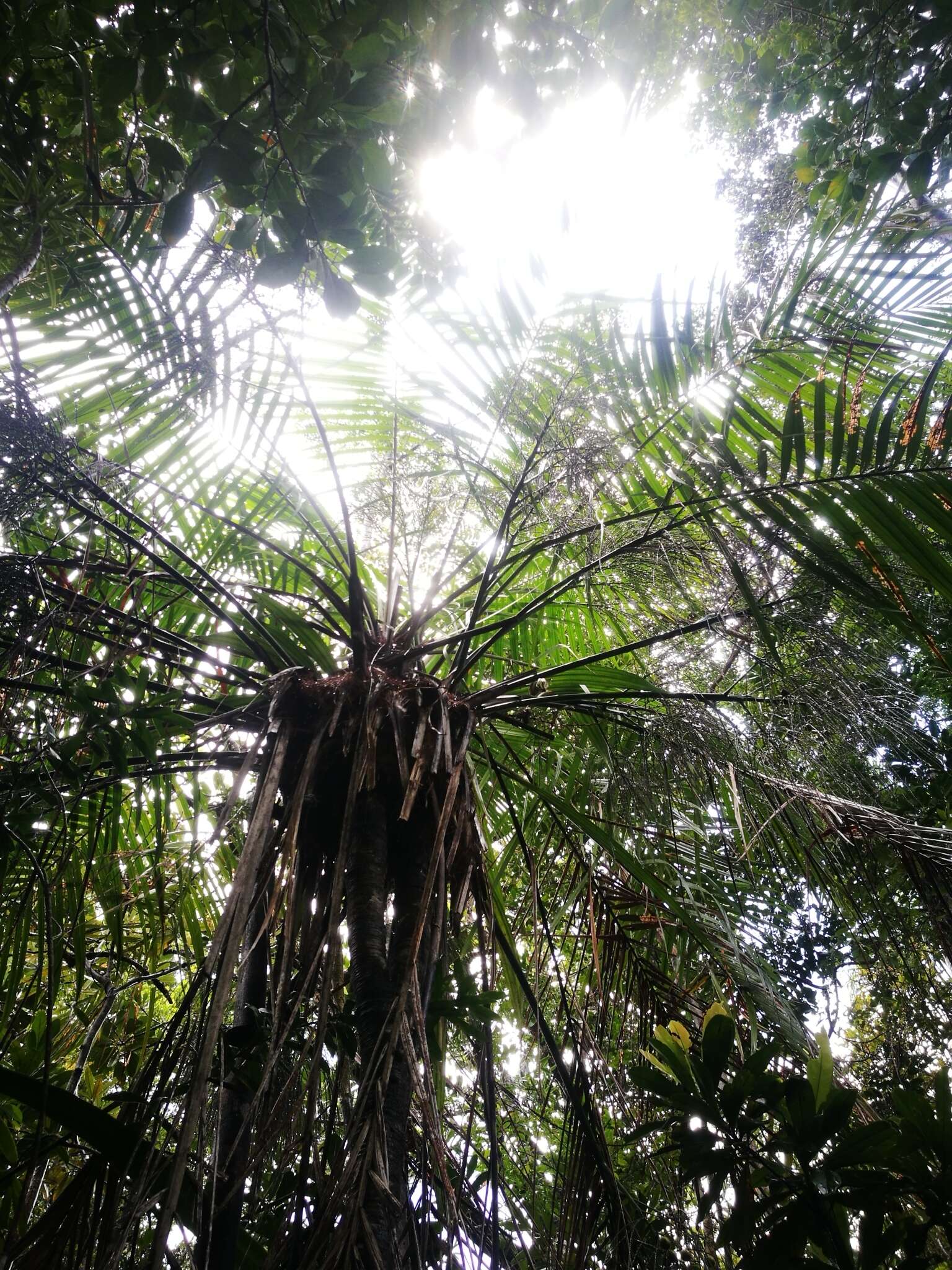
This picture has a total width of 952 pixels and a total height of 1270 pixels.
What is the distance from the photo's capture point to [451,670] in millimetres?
2008

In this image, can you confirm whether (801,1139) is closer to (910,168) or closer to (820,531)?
(820,531)

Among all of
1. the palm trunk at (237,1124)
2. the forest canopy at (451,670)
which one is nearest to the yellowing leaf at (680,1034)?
the forest canopy at (451,670)

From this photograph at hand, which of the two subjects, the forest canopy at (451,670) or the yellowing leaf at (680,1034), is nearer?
the forest canopy at (451,670)

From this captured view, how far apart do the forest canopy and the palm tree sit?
0.02m

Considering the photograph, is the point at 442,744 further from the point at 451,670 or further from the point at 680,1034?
the point at 680,1034

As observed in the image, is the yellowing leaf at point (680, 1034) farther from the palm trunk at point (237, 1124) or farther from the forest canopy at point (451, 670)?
the palm trunk at point (237, 1124)

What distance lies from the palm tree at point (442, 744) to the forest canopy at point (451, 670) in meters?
0.02

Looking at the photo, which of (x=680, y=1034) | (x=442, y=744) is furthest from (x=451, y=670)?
(x=680, y=1034)

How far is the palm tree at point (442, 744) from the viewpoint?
1.20 metres

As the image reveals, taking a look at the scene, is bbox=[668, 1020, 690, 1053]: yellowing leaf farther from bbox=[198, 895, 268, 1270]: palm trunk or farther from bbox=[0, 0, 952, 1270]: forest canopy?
bbox=[198, 895, 268, 1270]: palm trunk

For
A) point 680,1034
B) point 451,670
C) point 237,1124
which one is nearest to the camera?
point 237,1124

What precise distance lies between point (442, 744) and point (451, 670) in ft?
1.60

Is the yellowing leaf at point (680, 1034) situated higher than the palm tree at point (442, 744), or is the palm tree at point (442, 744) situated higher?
the palm tree at point (442, 744)

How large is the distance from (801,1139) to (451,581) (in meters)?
1.64
